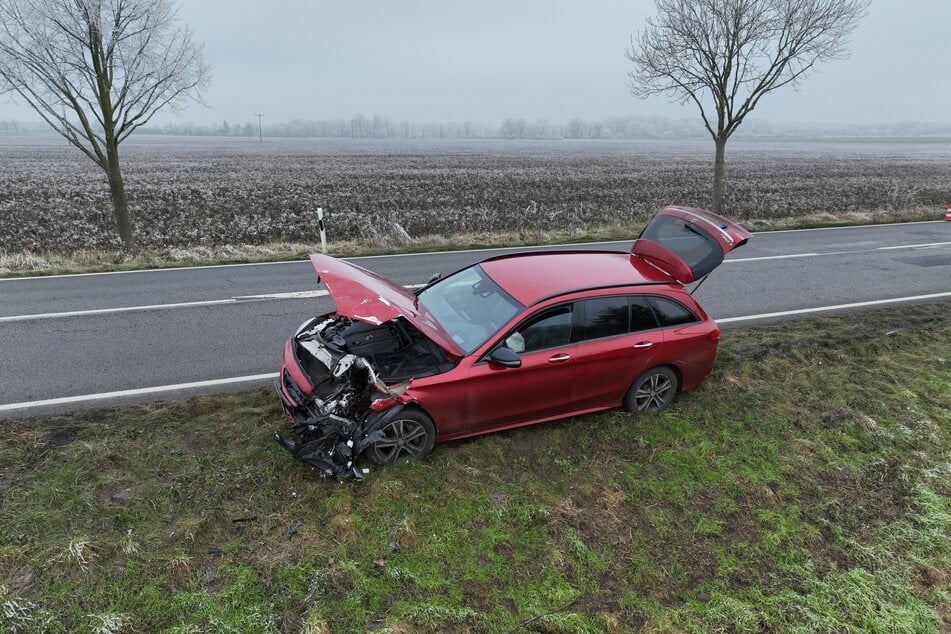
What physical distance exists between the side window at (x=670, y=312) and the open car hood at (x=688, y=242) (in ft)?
1.22

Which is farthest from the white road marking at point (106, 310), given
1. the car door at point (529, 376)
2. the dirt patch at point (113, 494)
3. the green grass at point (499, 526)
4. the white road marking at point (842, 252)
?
the white road marking at point (842, 252)

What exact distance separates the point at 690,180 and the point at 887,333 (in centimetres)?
3231

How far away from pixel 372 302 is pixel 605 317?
223 cm

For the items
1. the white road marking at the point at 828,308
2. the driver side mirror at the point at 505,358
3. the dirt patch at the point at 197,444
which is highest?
the driver side mirror at the point at 505,358

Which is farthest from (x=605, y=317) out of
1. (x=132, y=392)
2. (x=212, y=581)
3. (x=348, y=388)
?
(x=132, y=392)

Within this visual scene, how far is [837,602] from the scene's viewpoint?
3660 mm

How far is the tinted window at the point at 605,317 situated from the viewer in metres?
5.39

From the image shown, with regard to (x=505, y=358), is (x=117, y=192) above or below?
above

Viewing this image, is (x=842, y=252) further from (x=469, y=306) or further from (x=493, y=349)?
(x=493, y=349)

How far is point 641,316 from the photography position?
564 centimetres

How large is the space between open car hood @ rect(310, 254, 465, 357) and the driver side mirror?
286 mm

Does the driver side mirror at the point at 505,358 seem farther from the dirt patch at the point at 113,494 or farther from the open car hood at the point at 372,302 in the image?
the dirt patch at the point at 113,494

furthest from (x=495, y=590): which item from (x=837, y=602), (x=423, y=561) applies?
(x=837, y=602)

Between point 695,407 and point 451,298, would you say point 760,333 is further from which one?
point 451,298
